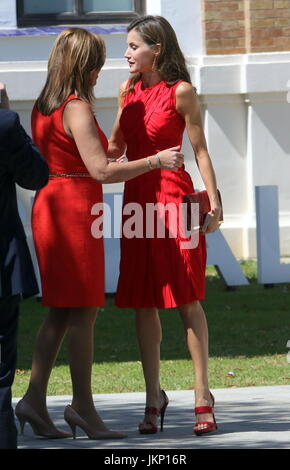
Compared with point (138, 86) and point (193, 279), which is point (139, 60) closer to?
point (138, 86)

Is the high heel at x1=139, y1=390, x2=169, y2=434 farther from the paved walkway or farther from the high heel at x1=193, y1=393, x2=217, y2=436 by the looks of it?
the high heel at x1=193, y1=393, x2=217, y2=436

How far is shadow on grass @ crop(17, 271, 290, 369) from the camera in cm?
1036

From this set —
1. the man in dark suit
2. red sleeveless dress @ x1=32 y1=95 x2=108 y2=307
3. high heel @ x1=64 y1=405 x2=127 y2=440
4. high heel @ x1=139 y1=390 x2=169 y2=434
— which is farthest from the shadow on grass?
the man in dark suit

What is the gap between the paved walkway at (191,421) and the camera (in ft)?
19.9

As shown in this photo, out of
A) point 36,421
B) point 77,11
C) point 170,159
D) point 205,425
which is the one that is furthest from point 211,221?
point 77,11

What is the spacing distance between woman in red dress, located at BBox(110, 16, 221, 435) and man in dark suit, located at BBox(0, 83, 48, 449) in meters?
1.26

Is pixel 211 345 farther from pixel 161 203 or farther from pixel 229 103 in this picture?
pixel 229 103

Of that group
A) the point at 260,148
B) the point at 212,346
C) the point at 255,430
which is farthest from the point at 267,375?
the point at 260,148

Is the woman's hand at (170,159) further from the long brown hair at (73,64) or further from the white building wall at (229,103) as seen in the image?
the white building wall at (229,103)

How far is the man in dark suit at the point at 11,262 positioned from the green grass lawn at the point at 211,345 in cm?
317

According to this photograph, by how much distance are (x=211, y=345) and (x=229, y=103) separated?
254 inches

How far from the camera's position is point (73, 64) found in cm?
613

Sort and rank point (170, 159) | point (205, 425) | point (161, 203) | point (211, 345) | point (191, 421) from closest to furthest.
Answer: point (170, 159)
point (205, 425)
point (161, 203)
point (191, 421)
point (211, 345)

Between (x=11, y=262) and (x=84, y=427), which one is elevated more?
(x=11, y=262)
